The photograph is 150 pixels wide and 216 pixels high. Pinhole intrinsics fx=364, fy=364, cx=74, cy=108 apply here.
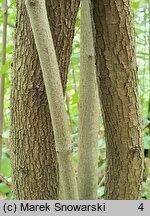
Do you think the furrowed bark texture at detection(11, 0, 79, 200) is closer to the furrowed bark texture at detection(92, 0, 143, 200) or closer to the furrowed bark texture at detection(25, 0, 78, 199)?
the furrowed bark texture at detection(92, 0, 143, 200)

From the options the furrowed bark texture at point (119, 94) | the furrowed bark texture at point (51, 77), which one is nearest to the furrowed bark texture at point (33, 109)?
the furrowed bark texture at point (119, 94)

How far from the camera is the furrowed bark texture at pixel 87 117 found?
3.51 ft

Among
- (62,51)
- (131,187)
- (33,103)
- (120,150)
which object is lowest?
(131,187)

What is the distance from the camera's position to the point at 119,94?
967 mm

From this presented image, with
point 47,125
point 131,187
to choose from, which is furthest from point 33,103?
point 131,187

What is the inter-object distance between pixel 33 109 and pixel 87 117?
244 mm

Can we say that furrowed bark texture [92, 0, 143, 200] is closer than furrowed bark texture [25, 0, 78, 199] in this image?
No

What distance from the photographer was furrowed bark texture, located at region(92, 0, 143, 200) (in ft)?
2.97

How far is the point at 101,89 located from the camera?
97cm

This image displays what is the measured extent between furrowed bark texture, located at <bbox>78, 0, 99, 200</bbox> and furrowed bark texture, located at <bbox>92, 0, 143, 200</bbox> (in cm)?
7

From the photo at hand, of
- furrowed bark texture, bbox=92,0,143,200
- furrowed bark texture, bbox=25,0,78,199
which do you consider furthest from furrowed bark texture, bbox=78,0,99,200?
furrowed bark texture, bbox=25,0,78,199

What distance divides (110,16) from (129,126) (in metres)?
0.30

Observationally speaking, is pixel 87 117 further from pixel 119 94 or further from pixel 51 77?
pixel 51 77

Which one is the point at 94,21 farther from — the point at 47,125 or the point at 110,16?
the point at 47,125
